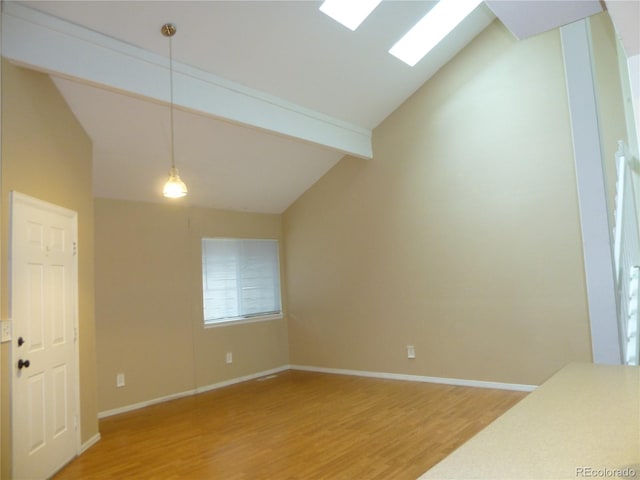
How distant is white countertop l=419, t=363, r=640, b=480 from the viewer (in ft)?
3.43

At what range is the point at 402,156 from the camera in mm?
5602

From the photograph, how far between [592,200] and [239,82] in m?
3.11

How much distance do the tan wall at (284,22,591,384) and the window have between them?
85 centimetres

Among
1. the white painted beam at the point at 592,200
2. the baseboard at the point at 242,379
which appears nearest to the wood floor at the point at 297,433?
the baseboard at the point at 242,379

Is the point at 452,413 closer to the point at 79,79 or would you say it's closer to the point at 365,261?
the point at 365,261

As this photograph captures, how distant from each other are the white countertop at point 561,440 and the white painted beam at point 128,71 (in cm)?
334

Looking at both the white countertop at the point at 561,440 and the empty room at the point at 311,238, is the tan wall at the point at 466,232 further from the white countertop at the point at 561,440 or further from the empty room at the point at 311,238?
the white countertop at the point at 561,440

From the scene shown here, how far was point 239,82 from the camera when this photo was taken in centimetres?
415

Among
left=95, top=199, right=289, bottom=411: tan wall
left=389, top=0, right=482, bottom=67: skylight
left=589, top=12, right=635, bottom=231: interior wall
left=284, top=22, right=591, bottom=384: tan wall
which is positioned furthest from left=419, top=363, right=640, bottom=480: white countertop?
left=95, top=199, right=289, bottom=411: tan wall

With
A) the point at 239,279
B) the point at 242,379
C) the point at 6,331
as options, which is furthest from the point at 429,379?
the point at 6,331

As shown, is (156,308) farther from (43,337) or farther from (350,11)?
(350,11)

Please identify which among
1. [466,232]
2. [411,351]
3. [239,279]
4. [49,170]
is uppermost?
[49,170]

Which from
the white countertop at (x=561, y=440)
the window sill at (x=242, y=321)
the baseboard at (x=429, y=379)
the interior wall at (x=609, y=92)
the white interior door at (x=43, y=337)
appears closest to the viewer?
the white countertop at (x=561, y=440)

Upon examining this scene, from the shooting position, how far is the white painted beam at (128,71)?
9.74 ft
